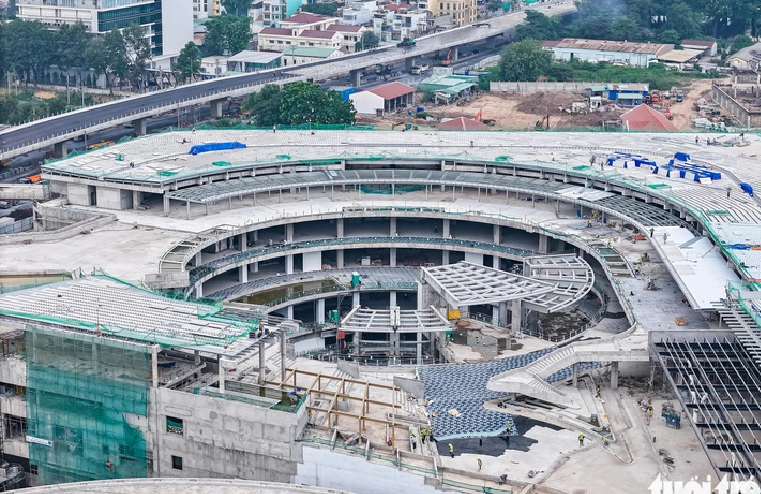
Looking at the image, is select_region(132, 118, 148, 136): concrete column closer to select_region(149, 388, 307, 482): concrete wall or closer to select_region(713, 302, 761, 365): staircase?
select_region(149, 388, 307, 482): concrete wall

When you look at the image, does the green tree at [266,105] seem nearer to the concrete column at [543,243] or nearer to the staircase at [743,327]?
the concrete column at [543,243]

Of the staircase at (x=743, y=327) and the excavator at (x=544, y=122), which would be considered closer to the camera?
the staircase at (x=743, y=327)

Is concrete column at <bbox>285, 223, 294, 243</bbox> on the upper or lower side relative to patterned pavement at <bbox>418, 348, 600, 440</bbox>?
upper

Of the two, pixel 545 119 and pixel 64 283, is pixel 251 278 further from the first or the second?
pixel 545 119

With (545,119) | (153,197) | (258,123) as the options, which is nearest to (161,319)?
(153,197)

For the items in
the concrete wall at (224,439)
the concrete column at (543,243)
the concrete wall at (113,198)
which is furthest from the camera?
the concrete wall at (113,198)

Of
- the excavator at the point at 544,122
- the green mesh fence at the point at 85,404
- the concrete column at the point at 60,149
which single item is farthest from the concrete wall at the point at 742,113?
the green mesh fence at the point at 85,404

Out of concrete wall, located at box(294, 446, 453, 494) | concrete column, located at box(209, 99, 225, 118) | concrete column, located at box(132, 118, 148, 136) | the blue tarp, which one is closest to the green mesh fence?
concrete wall, located at box(294, 446, 453, 494)

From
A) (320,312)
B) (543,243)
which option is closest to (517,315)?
(543,243)
